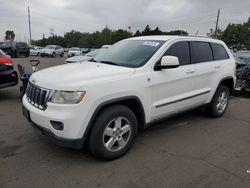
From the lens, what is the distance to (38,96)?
329 cm

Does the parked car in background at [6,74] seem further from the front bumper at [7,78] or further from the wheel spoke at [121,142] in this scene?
the wheel spoke at [121,142]

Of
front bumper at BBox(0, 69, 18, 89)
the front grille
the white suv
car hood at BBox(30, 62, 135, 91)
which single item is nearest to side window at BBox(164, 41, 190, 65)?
the white suv

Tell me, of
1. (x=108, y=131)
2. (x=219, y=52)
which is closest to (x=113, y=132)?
(x=108, y=131)

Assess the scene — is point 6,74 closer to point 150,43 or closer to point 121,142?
point 150,43

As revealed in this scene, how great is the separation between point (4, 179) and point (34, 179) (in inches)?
14.3

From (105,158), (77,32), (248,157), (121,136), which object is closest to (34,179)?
(105,158)

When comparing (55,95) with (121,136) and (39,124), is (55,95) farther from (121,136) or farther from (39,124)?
(121,136)

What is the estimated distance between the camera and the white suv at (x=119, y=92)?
3027 millimetres

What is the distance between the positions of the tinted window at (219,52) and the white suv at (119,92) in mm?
350

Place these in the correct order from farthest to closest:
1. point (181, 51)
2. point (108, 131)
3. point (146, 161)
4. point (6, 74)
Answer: point (6, 74)
point (181, 51)
point (146, 161)
point (108, 131)

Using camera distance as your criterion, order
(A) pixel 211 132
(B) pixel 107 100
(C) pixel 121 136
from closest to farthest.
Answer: (B) pixel 107 100, (C) pixel 121 136, (A) pixel 211 132

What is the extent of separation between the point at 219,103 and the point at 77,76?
3.60 metres

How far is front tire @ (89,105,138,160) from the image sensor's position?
3.18m

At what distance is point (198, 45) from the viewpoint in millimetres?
4785
